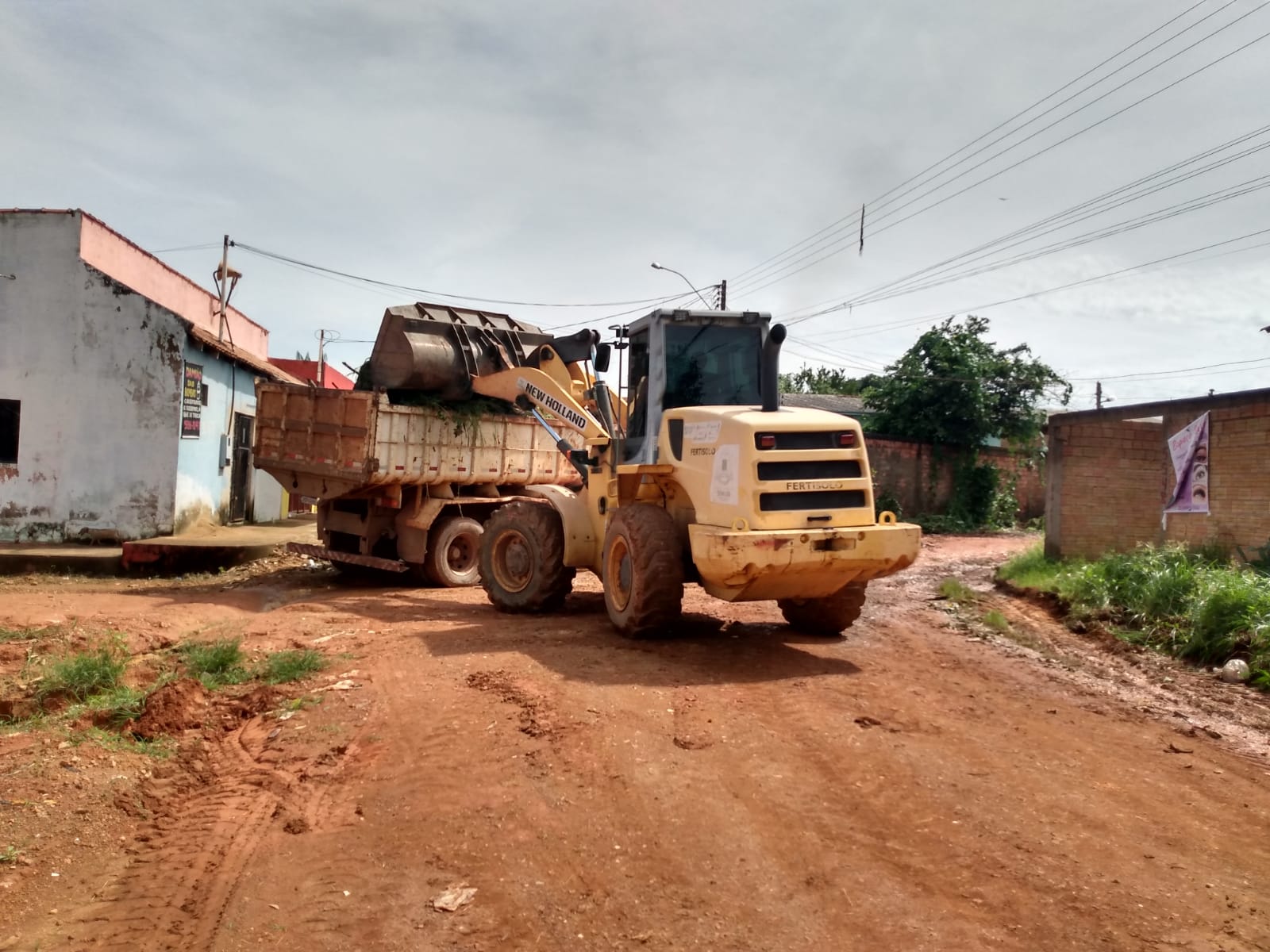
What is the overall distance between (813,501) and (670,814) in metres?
3.45

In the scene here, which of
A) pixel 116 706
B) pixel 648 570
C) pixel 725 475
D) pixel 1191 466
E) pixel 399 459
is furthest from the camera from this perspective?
pixel 1191 466

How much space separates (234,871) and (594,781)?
1.65 meters

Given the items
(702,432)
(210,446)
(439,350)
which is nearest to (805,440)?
(702,432)

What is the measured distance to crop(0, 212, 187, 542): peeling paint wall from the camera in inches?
531

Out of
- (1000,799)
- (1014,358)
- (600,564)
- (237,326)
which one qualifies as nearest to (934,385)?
(1014,358)

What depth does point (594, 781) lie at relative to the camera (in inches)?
182

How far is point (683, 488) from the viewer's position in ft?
26.1

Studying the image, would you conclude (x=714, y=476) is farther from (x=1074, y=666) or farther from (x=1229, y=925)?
(x=1229, y=925)

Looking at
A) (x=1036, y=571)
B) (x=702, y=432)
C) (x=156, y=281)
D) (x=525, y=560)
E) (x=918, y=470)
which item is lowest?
(x=1036, y=571)

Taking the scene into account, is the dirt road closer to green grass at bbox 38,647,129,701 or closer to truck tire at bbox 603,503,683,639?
truck tire at bbox 603,503,683,639

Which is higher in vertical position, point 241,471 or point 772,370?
point 772,370

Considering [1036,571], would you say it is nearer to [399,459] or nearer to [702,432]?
[702,432]

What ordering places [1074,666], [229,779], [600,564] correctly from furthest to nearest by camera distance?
[600,564] < [1074,666] < [229,779]

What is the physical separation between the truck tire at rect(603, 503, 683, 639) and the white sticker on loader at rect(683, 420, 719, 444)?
0.68 meters
